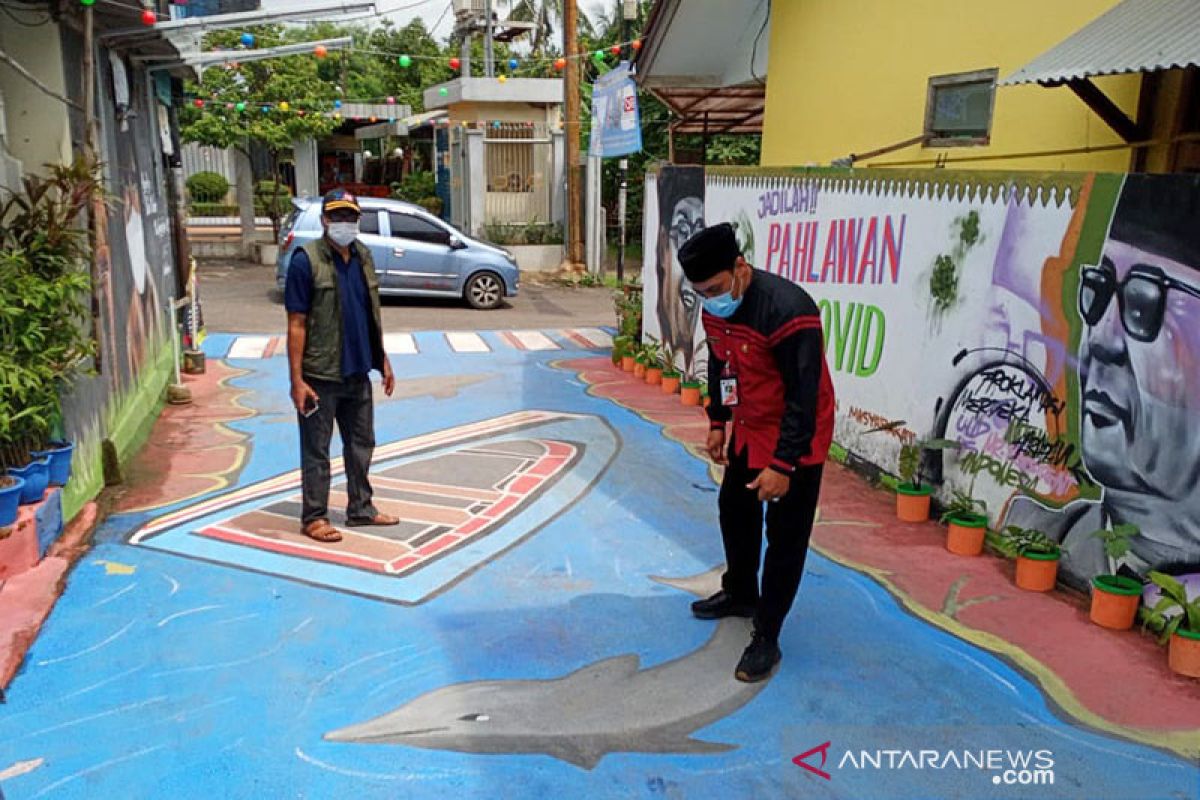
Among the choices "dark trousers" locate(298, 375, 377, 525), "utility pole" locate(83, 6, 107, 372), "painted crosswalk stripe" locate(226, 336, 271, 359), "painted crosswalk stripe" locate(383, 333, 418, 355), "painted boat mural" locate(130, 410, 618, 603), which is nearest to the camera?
"painted boat mural" locate(130, 410, 618, 603)

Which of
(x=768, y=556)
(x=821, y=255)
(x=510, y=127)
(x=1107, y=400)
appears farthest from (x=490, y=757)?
(x=510, y=127)

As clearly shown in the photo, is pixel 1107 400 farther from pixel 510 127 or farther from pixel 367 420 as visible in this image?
pixel 510 127

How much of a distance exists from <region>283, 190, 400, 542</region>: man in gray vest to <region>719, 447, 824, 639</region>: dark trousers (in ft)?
6.82

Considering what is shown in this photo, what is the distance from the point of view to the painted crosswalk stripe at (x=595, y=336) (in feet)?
37.5

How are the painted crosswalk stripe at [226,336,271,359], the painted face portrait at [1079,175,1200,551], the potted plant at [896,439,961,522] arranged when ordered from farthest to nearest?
the painted crosswalk stripe at [226,336,271,359] < the potted plant at [896,439,961,522] < the painted face portrait at [1079,175,1200,551]

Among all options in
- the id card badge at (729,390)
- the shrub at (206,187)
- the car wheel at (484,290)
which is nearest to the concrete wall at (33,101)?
the id card badge at (729,390)

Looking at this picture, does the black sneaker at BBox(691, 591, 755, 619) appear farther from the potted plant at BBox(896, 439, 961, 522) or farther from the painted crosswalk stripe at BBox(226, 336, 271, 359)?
the painted crosswalk stripe at BBox(226, 336, 271, 359)

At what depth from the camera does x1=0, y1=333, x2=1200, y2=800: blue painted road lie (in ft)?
9.90

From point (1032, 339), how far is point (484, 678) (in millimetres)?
3085

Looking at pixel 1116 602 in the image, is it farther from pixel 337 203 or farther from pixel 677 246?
pixel 677 246

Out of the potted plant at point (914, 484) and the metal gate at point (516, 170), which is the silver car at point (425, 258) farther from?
the potted plant at point (914, 484)

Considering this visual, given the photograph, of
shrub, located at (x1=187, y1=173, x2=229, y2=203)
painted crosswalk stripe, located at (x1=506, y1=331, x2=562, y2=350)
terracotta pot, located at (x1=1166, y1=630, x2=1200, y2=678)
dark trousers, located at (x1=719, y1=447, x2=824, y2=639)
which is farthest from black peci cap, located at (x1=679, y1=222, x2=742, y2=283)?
shrub, located at (x1=187, y1=173, x2=229, y2=203)

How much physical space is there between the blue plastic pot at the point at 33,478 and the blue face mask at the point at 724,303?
10.6ft

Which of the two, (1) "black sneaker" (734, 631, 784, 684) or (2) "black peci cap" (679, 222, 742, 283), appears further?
(1) "black sneaker" (734, 631, 784, 684)
